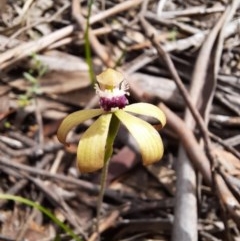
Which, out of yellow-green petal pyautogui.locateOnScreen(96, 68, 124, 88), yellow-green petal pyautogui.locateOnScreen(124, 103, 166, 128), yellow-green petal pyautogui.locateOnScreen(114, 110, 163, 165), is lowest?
yellow-green petal pyautogui.locateOnScreen(114, 110, 163, 165)

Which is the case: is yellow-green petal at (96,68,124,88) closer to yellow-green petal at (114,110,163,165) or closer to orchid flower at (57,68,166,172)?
orchid flower at (57,68,166,172)

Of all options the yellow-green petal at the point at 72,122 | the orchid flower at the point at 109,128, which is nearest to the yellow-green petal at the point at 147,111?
the orchid flower at the point at 109,128

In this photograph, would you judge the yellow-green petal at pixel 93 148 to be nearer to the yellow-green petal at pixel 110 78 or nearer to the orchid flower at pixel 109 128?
the orchid flower at pixel 109 128

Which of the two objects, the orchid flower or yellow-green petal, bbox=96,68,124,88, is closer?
the orchid flower

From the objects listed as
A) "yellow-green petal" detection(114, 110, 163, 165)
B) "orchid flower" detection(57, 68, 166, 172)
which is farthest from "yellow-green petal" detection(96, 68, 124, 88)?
"yellow-green petal" detection(114, 110, 163, 165)

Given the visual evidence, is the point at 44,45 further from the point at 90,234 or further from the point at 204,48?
the point at 90,234

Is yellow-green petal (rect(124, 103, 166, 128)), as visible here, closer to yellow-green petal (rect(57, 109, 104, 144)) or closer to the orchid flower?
the orchid flower

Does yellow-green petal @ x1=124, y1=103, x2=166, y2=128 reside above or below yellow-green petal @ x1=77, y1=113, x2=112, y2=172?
above

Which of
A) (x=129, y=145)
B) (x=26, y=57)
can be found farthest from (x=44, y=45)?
(x=129, y=145)
